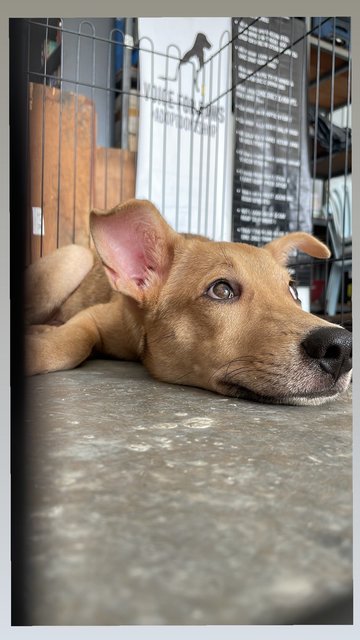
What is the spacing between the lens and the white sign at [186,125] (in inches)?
121

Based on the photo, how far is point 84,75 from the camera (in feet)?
10.9

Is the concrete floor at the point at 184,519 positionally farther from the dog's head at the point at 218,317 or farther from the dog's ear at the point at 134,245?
the dog's ear at the point at 134,245

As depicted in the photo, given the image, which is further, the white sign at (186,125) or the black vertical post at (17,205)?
the white sign at (186,125)

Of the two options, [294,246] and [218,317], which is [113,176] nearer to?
[294,246]

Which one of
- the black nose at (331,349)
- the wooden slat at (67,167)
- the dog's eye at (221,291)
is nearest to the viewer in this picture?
the black nose at (331,349)

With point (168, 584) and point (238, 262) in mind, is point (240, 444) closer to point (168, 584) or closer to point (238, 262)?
point (168, 584)

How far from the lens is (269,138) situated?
3535 mm

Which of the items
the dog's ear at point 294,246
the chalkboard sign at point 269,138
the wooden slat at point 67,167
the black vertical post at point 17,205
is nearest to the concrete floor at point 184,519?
the black vertical post at point 17,205

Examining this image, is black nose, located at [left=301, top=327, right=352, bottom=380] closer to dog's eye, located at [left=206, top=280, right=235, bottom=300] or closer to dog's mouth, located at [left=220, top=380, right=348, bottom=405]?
dog's mouth, located at [left=220, top=380, right=348, bottom=405]

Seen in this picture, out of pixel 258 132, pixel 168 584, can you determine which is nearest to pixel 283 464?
pixel 168 584

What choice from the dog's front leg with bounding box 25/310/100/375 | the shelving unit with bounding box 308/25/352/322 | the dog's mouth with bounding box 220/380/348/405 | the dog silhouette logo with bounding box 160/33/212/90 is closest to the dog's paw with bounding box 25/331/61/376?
the dog's front leg with bounding box 25/310/100/375

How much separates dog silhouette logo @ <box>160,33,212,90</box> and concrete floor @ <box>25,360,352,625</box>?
2698 mm

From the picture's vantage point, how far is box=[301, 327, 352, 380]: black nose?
1.24 metres

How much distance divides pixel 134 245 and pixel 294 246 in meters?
0.74
